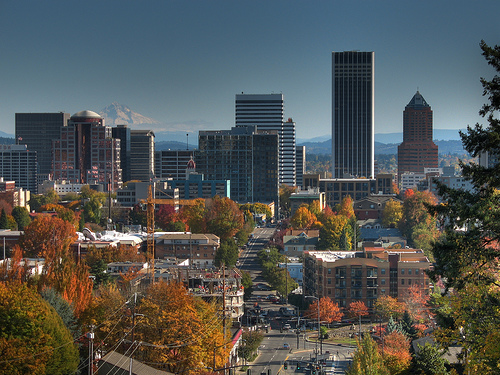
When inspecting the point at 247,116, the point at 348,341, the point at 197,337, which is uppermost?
the point at 247,116

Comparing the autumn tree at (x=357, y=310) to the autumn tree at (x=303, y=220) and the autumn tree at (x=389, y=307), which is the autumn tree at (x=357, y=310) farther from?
the autumn tree at (x=303, y=220)

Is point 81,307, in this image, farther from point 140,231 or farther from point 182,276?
point 140,231

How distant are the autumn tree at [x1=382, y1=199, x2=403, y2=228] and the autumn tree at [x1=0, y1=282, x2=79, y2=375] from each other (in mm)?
84706

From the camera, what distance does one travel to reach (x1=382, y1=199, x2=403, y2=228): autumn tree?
11831cm

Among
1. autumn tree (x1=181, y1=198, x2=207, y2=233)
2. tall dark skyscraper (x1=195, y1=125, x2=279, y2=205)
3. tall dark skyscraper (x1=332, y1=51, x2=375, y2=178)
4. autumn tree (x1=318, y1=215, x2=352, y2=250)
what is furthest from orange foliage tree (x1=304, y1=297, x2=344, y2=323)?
tall dark skyscraper (x1=332, y1=51, x2=375, y2=178)

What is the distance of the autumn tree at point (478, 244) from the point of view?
19.8m

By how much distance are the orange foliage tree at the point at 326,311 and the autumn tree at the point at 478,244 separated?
41.5 meters

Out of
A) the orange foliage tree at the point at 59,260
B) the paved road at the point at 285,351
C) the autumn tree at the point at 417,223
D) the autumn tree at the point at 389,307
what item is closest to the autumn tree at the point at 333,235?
the autumn tree at the point at 417,223

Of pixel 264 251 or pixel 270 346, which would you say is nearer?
pixel 270 346

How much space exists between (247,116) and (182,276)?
5458 inches

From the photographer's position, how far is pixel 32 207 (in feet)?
508

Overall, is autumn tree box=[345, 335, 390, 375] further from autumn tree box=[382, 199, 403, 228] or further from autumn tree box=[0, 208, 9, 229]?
autumn tree box=[382, 199, 403, 228]

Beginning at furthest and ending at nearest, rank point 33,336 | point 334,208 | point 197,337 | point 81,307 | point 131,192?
point 334,208 < point 131,192 < point 81,307 < point 197,337 < point 33,336

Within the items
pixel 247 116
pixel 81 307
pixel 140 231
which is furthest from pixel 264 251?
pixel 247 116
